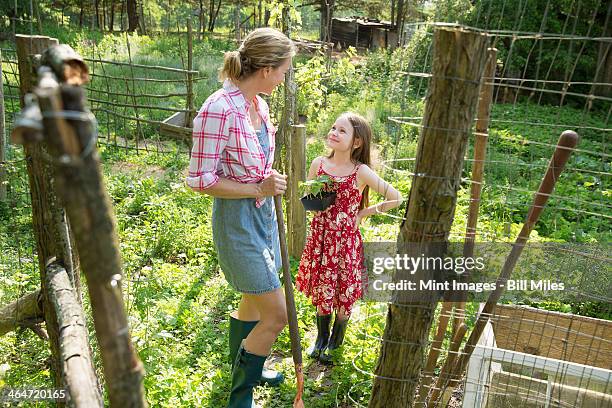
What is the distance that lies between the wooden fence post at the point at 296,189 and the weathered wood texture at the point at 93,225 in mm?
3480

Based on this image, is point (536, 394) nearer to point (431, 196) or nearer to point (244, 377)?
point (431, 196)

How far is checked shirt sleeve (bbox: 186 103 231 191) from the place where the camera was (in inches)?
101

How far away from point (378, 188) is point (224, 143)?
3.93 feet

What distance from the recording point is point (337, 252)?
358cm

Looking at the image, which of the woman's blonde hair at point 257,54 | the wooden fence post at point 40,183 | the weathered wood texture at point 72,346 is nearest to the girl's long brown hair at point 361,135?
the woman's blonde hair at point 257,54

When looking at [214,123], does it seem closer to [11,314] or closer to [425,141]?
[425,141]

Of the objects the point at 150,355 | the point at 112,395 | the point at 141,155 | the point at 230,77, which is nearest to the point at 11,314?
the point at 150,355

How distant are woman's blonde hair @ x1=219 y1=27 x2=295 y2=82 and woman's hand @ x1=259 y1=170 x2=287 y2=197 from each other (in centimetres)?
48

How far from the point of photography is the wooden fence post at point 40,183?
2121mm

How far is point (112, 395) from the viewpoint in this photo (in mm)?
1051

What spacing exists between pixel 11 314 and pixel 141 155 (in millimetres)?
6262

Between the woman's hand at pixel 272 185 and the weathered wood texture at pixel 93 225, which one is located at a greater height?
the weathered wood texture at pixel 93 225

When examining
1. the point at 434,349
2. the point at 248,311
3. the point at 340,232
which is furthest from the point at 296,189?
the point at 434,349

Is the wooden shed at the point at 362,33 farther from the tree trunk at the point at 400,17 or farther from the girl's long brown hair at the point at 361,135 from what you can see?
the girl's long brown hair at the point at 361,135
